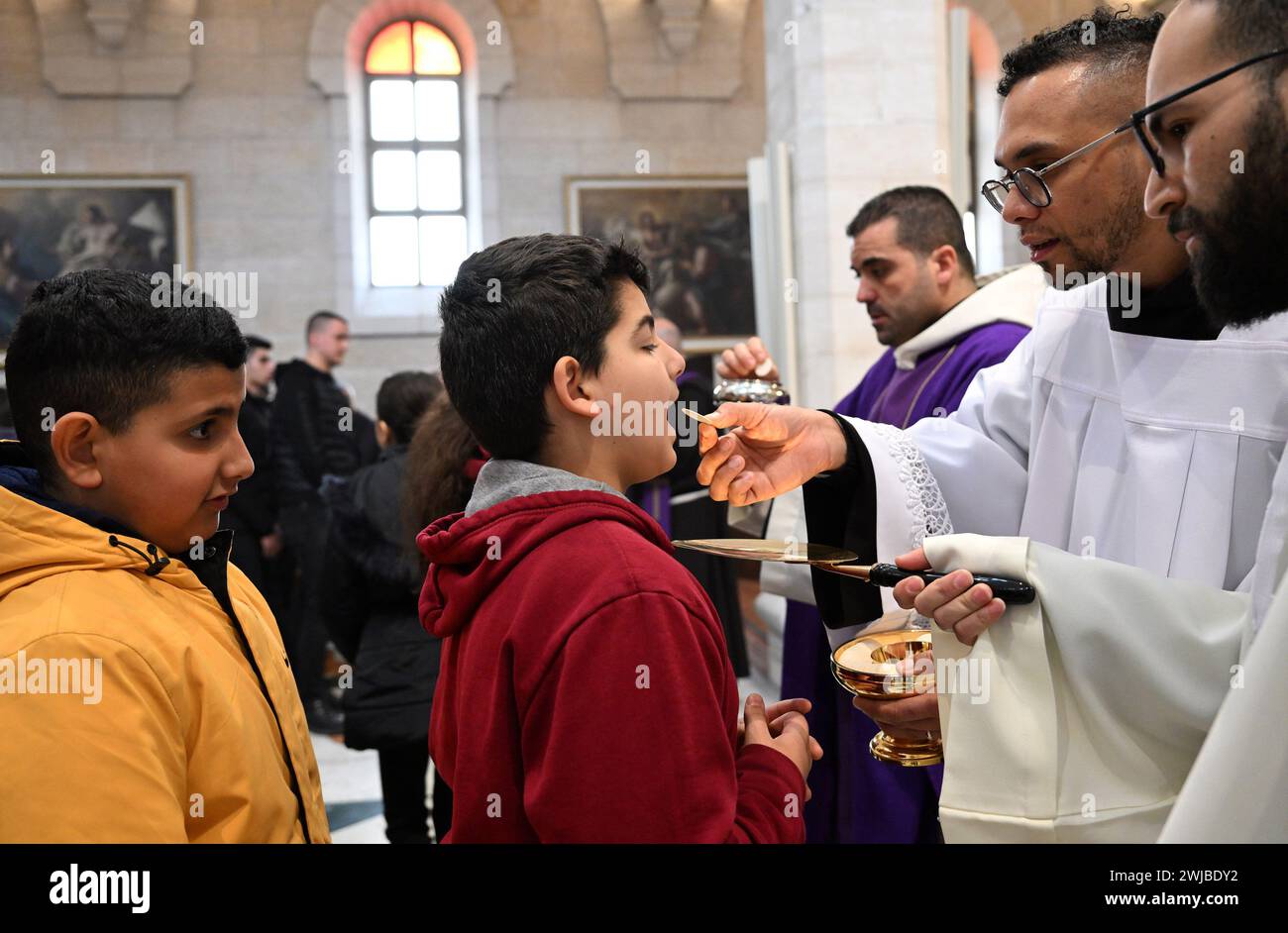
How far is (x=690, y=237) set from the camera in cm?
1182

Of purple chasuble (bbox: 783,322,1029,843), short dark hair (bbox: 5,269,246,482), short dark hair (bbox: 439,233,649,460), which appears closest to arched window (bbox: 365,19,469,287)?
purple chasuble (bbox: 783,322,1029,843)

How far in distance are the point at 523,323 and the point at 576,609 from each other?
0.41 metres

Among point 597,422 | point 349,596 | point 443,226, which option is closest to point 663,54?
point 443,226

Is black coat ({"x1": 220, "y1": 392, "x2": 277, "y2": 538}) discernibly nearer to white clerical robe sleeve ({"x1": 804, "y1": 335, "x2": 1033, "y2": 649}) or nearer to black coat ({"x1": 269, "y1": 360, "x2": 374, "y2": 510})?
black coat ({"x1": 269, "y1": 360, "x2": 374, "y2": 510})

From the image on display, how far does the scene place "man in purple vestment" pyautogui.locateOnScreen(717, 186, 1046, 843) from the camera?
10.7 feet

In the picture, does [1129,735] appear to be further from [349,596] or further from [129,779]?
[349,596]

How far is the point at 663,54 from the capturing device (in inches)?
462

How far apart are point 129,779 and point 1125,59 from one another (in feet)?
6.62

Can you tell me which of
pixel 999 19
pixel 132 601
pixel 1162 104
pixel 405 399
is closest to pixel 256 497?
pixel 405 399

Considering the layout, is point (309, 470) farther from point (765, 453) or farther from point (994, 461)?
point (994, 461)

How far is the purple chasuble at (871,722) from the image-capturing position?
324 cm

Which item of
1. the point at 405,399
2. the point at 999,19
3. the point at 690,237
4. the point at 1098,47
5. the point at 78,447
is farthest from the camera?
the point at 690,237

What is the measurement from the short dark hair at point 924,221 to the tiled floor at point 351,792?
2271 millimetres

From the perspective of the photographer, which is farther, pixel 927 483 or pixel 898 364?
pixel 898 364
